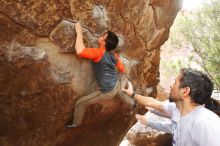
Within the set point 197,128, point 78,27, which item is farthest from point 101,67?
point 197,128

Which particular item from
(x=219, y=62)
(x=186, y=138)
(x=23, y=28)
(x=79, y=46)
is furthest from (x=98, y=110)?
(x=219, y=62)

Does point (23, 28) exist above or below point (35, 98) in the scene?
above

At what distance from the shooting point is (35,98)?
5.62 meters

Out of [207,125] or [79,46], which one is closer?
[207,125]

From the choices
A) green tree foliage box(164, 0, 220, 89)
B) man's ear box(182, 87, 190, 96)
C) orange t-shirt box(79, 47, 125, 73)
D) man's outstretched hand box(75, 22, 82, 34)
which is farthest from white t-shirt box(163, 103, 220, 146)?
green tree foliage box(164, 0, 220, 89)

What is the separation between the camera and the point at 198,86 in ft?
13.3

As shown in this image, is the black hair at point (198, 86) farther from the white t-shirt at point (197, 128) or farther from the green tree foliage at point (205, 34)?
the green tree foliage at point (205, 34)

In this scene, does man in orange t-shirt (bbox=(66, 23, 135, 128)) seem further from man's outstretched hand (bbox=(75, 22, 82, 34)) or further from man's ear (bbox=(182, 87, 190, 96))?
man's ear (bbox=(182, 87, 190, 96))

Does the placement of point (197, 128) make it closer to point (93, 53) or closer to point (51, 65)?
point (93, 53)

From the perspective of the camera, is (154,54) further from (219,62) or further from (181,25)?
(181,25)

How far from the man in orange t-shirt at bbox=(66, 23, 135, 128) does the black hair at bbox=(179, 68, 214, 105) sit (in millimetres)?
1766

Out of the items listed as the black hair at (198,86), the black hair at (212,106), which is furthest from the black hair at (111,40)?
the black hair at (212,106)

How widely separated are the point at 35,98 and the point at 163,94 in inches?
473

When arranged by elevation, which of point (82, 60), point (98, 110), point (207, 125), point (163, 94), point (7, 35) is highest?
point (7, 35)
